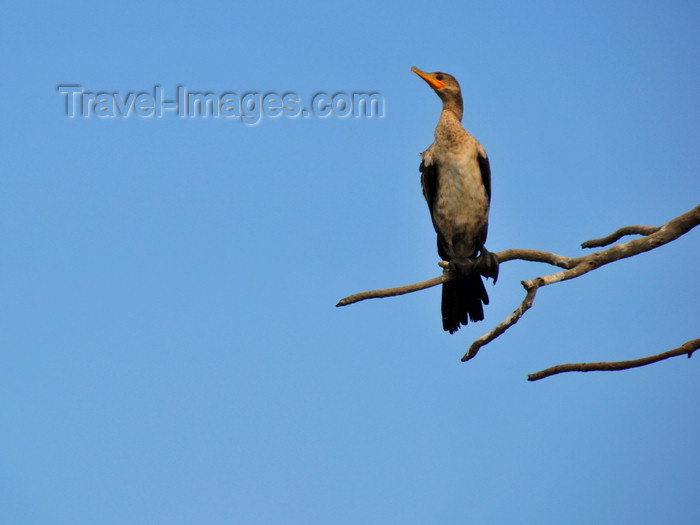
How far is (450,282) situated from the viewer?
6.26 metres

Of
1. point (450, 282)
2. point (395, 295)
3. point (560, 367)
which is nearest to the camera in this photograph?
point (560, 367)

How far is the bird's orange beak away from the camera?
22.3 ft

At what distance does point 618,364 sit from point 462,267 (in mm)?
2319

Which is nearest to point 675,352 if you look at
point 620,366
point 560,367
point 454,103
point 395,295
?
point 620,366

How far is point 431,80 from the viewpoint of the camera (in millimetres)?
6816

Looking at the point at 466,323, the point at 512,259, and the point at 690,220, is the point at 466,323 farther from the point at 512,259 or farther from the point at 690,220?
the point at 690,220

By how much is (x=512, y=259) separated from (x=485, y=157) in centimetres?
158

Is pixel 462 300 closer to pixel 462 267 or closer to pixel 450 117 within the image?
pixel 462 267

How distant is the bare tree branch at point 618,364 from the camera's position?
368 centimetres

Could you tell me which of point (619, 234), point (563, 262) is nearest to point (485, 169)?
point (619, 234)

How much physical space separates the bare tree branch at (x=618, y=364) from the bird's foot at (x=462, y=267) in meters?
2.27

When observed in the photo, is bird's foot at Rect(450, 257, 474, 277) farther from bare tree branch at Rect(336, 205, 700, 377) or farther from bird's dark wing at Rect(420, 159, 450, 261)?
bare tree branch at Rect(336, 205, 700, 377)

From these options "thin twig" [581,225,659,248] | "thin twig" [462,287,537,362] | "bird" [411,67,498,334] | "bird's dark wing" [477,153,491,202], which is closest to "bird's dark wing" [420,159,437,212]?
"bird" [411,67,498,334]

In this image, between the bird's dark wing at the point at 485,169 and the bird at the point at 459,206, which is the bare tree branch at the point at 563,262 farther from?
the bird's dark wing at the point at 485,169
